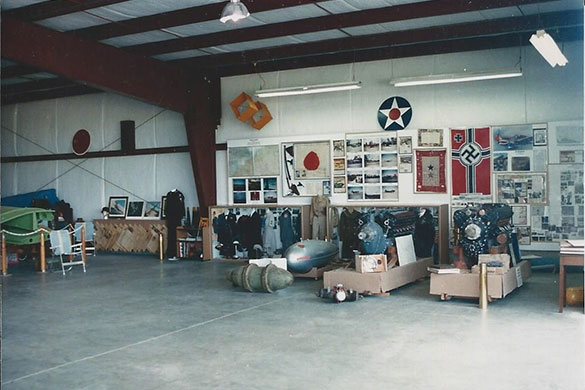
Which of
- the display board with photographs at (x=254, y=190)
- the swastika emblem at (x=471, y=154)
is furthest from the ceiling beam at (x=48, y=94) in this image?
the swastika emblem at (x=471, y=154)

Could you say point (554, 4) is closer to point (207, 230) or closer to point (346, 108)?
point (346, 108)

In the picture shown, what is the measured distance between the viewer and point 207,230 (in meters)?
13.2

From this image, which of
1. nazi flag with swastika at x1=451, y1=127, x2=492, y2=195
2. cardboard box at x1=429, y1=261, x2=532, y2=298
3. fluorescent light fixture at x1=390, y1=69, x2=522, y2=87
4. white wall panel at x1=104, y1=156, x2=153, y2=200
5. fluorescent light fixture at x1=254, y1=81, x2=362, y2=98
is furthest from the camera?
white wall panel at x1=104, y1=156, x2=153, y2=200

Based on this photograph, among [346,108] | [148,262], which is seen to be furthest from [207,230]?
[346,108]

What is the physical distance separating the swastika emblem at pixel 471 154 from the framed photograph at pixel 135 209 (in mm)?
7946

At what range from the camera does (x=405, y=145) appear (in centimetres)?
1172

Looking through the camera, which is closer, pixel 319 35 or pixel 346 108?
pixel 319 35

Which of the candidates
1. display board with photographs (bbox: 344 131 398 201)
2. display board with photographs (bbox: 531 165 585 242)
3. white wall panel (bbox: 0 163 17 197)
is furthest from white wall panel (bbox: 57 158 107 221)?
display board with photographs (bbox: 531 165 585 242)

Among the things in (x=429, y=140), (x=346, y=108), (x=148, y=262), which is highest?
(x=346, y=108)

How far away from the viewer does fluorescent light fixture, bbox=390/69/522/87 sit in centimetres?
1009

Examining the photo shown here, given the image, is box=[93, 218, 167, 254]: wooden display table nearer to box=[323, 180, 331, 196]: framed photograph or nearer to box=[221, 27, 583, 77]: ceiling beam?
box=[221, 27, 583, 77]: ceiling beam

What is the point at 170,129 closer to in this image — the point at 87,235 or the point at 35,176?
the point at 87,235

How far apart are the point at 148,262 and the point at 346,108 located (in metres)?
5.46

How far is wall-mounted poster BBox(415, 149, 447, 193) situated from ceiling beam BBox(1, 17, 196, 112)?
16.5 ft
